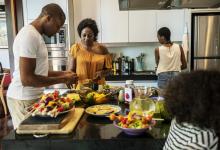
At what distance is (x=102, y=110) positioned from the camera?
1.76m

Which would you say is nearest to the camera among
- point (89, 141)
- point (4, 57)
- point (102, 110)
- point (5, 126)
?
point (89, 141)

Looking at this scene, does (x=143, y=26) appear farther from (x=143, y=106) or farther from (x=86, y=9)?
(x=143, y=106)

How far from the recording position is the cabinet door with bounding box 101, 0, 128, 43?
12.5 ft

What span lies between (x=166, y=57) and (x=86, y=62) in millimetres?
1234

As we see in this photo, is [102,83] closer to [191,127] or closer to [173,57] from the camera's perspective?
[173,57]

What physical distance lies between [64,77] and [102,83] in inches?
23.9

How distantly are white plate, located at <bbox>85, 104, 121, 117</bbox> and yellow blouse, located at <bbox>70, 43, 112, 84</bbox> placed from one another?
705mm

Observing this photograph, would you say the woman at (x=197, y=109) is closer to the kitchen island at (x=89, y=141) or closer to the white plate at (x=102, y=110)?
the kitchen island at (x=89, y=141)

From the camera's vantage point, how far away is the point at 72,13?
3787 millimetres

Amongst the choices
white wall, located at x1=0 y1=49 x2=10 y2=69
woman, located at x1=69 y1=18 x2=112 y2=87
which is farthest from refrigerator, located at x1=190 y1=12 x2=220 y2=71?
white wall, located at x1=0 y1=49 x2=10 y2=69

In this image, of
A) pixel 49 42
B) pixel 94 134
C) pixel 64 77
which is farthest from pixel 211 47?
pixel 94 134

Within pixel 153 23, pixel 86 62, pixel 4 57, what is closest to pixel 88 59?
pixel 86 62

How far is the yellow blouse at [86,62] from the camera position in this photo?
2568mm

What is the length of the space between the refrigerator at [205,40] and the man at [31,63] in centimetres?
254
